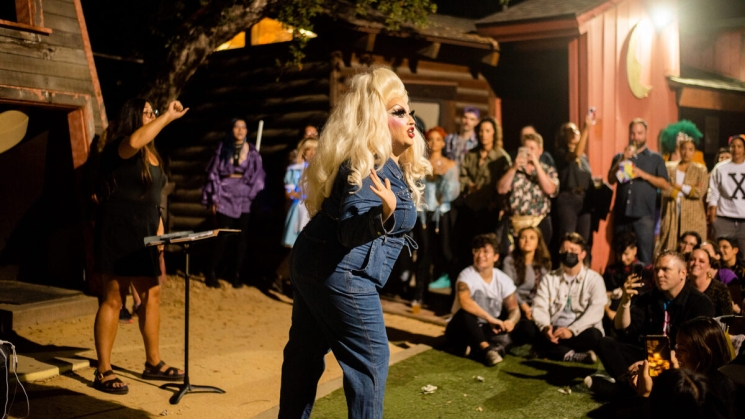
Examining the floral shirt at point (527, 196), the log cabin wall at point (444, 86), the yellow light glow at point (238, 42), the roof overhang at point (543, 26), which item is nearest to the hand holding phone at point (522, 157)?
the floral shirt at point (527, 196)

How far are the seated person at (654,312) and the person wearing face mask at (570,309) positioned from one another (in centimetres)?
59

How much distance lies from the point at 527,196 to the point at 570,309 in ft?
5.91

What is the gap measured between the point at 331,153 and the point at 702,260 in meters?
3.86

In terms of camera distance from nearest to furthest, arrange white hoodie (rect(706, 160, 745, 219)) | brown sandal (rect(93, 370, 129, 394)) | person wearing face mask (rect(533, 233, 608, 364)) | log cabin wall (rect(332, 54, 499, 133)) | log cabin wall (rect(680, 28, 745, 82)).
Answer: brown sandal (rect(93, 370, 129, 394))
person wearing face mask (rect(533, 233, 608, 364))
white hoodie (rect(706, 160, 745, 219))
log cabin wall (rect(332, 54, 499, 133))
log cabin wall (rect(680, 28, 745, 82))

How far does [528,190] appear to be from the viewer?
820 cm

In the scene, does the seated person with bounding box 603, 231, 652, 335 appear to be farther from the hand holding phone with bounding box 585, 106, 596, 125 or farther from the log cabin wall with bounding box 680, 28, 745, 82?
the log cabin wall with bounding box 680, 28, 745, 82

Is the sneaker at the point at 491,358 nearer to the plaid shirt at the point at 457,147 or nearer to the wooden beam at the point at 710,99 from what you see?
the plaid shirt at the point at 457,147

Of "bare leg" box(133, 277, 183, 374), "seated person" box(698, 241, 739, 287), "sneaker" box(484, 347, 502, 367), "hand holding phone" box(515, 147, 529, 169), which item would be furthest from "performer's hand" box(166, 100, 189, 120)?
"seated person" box(698, 241, 739, 287)

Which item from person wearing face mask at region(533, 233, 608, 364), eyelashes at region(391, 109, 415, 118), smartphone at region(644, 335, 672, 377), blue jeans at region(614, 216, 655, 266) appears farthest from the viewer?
blue jeans at region(614, 216, 655, 266)

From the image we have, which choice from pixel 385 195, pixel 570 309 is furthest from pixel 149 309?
pixel 570 309

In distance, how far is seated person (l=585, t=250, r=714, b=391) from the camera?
534 centimetres

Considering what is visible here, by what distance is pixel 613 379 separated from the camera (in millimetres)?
5523

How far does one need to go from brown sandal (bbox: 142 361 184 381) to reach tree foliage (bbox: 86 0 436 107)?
4.31 m

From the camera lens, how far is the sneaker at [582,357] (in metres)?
6.36
